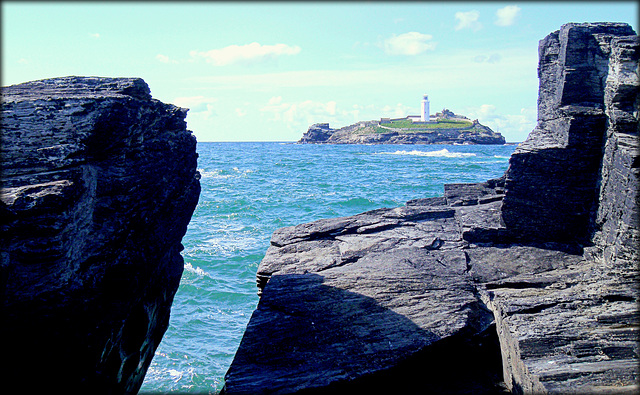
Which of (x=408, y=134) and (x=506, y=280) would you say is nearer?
(x=506, y=280)

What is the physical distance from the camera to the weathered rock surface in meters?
160

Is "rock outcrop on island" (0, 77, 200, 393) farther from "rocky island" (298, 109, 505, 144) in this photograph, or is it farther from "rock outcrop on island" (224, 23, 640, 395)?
"rocky island" (298, 109, 505, 144)

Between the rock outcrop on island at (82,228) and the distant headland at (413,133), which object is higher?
the distant headland at (413,133)

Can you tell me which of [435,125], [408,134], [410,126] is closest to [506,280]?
[408,134]

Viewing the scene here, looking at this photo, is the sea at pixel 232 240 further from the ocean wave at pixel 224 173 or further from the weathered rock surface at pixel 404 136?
the weathered rock surface at pixel 404 136

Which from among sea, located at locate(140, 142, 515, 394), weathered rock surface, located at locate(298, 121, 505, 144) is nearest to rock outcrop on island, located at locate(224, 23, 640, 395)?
sea, located at locate(140, 142, 515, 394)

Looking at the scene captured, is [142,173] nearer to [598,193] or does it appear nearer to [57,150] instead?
[57,150]

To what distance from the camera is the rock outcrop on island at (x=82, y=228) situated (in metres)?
6.27

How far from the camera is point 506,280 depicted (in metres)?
10.1

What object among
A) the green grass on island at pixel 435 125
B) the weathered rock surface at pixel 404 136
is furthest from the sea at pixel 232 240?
the green grass on island at pixel 435 125

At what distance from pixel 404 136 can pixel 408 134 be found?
6.74 ft

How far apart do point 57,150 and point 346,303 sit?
621 centimetres

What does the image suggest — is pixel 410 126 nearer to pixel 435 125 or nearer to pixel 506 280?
pixel 435 125

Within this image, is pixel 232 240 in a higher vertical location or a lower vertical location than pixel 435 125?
lower
